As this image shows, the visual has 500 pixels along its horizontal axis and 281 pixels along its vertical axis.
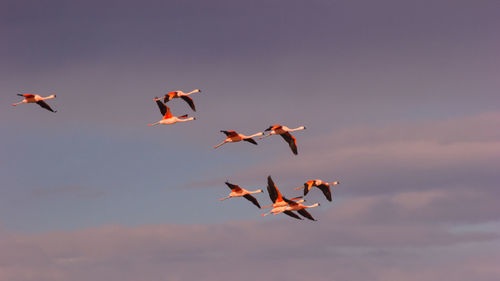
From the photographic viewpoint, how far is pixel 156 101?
194875 mm

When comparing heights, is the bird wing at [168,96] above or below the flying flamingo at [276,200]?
above

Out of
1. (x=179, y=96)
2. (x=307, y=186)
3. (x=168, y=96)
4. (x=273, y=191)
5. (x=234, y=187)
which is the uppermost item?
(x=179, y=96)

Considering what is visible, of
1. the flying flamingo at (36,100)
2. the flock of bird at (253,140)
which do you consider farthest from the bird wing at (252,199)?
the flying flamingo at (36,100)

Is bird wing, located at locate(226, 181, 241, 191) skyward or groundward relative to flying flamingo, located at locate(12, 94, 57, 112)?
groundward

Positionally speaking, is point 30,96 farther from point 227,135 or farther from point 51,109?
point 227,135

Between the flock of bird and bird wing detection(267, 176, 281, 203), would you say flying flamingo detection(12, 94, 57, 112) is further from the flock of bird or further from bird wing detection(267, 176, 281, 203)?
bird wing detection(267, 176, 281, 203)

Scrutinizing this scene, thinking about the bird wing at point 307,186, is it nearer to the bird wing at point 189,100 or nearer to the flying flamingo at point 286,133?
the flying flamingo at point 286,133

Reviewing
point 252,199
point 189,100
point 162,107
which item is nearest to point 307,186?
point 252,199

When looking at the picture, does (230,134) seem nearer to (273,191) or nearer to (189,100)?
(189,100)

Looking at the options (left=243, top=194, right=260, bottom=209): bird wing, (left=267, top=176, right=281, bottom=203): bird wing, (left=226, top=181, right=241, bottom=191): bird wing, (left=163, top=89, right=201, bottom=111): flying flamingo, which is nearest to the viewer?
(left=163, top=89, right=201, bottom=111): flying flamingo

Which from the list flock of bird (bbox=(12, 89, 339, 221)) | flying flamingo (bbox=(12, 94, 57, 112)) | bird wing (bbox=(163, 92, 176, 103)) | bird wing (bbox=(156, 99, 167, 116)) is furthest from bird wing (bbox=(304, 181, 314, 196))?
flying flamingo (bbox=(12, 94, 57, 112))

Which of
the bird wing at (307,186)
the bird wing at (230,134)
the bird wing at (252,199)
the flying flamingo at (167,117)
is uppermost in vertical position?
the flying flamingo at (167,117)

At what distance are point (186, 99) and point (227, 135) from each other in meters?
11.9

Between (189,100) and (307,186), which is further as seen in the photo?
(307,186)
